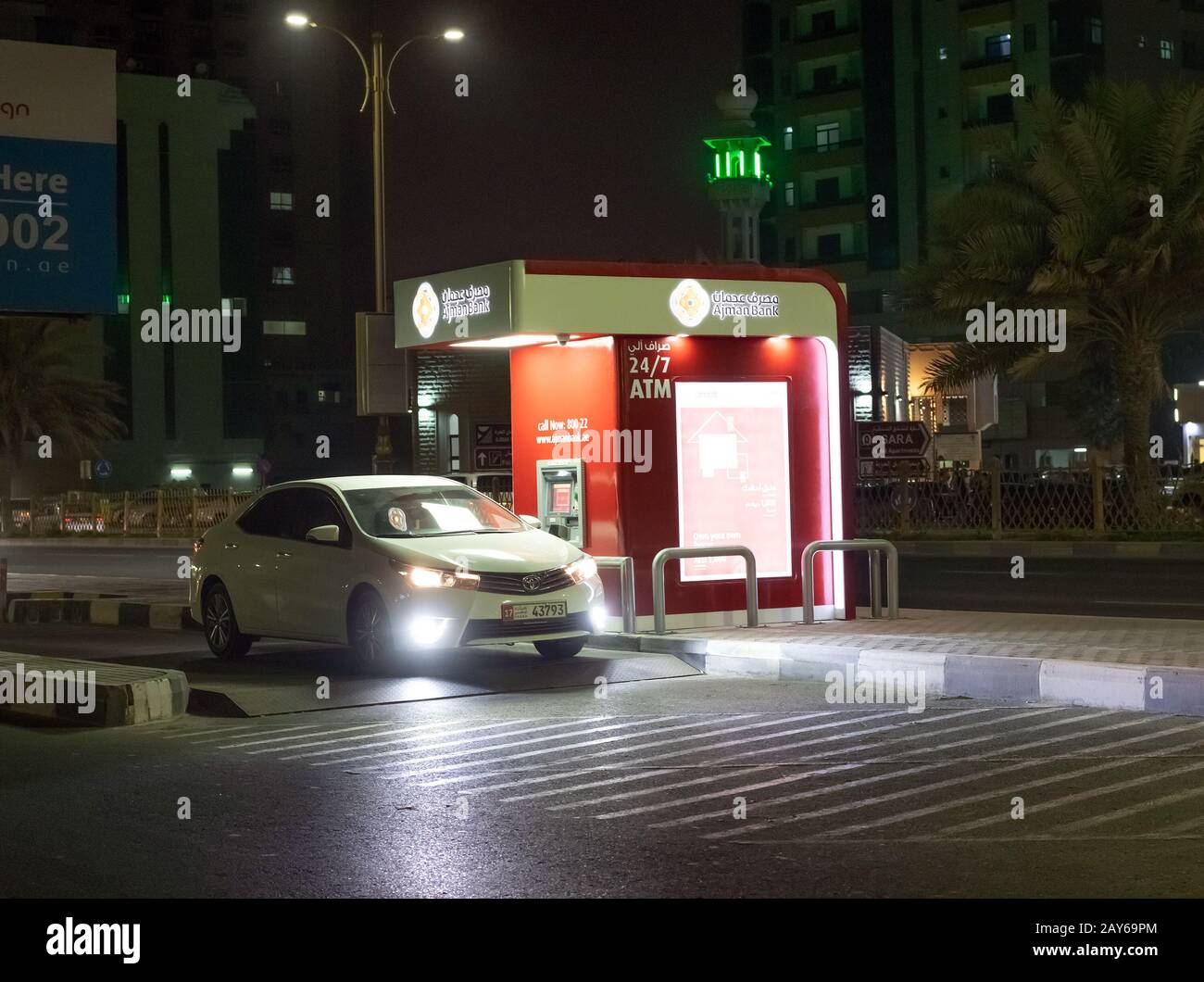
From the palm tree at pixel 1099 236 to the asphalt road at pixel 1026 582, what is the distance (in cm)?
424

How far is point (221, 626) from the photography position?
14.4m

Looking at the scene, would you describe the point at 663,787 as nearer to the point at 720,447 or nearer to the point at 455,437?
the point at 720,447

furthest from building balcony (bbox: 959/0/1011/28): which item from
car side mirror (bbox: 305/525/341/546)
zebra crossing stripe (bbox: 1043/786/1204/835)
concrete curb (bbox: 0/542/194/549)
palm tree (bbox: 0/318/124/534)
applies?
zebra crossing stripe (bbox: 1043/786/1204/835)

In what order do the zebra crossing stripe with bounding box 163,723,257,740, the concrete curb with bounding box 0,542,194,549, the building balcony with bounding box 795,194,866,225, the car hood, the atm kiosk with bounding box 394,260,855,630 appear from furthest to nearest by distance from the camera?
the building balcony with bounding box 795,194,866,225 < the concrete curb with bounding box 0,542,194,549 < the atm kiosk with bounding box 394,260,855,630 < the car hood < the zebra crossing stripe with bounding box 163,723,257,740

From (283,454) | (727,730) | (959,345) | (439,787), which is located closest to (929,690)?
(727,730)

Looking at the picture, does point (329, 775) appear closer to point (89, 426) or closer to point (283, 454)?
point (89, 426)

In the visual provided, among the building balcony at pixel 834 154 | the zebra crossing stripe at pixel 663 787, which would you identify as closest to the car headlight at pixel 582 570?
the zebra crossing stripe at pixel 663 787

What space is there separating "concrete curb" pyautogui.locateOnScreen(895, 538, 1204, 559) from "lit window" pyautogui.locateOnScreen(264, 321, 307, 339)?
203ft

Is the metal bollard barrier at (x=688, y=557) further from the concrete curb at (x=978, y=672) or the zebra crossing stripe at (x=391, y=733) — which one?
the zebra crossing stripe at (x=391, y=733)

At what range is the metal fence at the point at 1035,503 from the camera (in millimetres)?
32281

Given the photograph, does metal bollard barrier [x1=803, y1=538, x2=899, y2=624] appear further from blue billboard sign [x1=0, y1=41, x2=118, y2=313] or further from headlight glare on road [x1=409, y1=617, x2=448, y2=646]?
blue billboard sign [x1=0, y1=41, x2=118, y2=313]

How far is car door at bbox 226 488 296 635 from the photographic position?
1389cm

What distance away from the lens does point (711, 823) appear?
23.1 ft

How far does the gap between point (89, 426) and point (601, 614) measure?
49.4m
